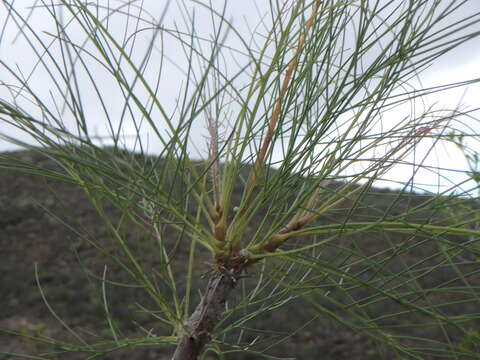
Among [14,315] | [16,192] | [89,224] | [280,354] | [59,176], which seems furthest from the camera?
[16,192]

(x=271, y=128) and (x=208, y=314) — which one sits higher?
(x=271, y=128)

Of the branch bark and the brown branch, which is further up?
the brown branch

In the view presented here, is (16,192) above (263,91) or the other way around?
the other way around

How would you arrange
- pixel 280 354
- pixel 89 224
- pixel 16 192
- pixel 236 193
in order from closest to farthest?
pixel 280 354 < pixel 89 224 < pixel 16 192 < pixel 236 193

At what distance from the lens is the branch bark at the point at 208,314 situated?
0.57 metres

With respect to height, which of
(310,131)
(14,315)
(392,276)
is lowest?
(14,315)

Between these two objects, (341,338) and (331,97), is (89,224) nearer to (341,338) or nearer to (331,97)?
(341,338)

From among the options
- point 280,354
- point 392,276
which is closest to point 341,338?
point 280,354

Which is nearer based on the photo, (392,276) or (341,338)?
(392,276)

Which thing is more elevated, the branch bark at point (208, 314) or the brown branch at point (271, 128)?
the brown branch at point (271, 128)

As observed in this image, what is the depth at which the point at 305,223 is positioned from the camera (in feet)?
1.97

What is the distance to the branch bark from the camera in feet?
1.86

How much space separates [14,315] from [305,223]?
4220 mm

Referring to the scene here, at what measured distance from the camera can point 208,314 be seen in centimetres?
57
